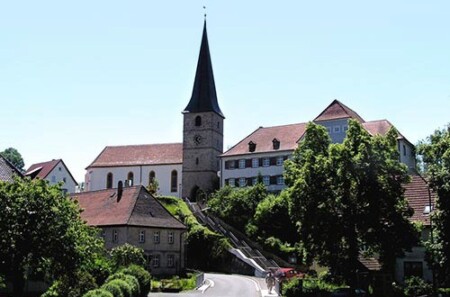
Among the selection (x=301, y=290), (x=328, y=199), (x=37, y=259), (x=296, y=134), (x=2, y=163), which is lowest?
(x=301, y=290)

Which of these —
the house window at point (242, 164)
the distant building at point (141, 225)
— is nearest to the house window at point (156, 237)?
the distant building at point (141, 225)

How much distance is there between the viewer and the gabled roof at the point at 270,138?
75438 mm

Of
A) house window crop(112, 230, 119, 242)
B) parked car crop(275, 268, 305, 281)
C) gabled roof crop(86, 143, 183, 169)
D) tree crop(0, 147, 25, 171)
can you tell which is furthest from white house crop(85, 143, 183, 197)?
parked car crop(275, 268, 305, 281)

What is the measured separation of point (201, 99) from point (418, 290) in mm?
57718

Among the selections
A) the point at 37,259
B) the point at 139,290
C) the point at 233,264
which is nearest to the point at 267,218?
the point at 233,264

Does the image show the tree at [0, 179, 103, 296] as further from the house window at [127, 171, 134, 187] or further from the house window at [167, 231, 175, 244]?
the house window at [127, 171, 134, 187]

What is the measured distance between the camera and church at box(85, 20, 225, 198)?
8431 cm

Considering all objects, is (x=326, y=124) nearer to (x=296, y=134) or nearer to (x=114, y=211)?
(x=296, y=134)

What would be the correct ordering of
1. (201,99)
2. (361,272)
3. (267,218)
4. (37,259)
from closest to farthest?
(37,259) → (361,272) → (267,218) → (201,99)

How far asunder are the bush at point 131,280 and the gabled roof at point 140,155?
5621 cm

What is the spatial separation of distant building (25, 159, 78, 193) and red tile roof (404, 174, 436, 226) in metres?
58.0

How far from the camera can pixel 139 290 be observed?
3269 cm

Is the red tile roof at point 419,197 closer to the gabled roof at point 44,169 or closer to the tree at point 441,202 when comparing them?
the tree at point 441,202

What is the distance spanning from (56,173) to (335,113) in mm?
42943
